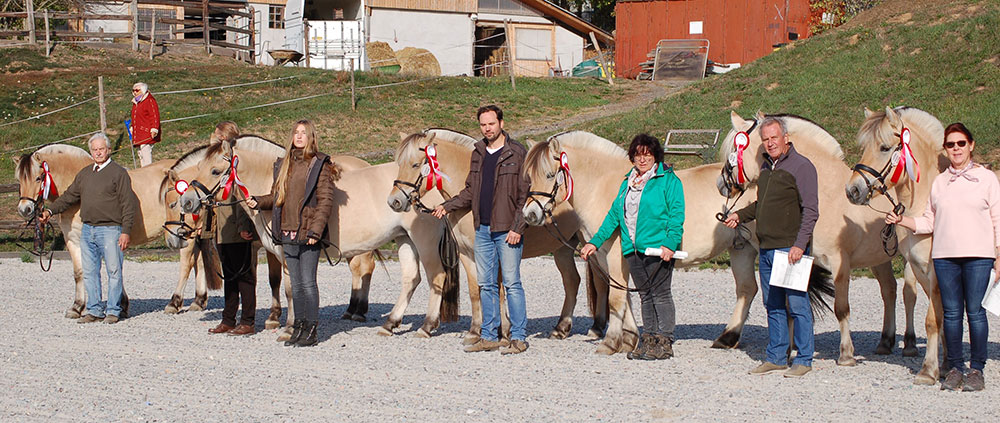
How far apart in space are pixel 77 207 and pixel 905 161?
8100 mm

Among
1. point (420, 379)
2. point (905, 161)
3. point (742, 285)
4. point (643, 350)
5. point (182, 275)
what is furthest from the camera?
point (182, 275)

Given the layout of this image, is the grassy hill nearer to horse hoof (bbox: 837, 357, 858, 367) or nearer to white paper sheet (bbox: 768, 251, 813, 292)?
horse hoof (bbox: 837, 357, 858, 367)

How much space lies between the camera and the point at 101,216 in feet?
32.2

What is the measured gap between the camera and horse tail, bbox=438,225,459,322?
905 centimetres

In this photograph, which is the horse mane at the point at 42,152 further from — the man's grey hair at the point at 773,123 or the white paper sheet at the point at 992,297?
the white paper sheet at the point at 992,297

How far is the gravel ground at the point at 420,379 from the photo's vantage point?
20.0ft

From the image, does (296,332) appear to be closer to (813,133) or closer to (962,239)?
(813,133)

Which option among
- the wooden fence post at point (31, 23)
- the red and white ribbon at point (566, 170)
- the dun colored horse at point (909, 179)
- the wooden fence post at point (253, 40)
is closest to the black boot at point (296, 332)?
the red and white ribbon at point (566, 170)

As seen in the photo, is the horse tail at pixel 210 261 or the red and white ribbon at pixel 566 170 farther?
the horse tail at pixel 210 261

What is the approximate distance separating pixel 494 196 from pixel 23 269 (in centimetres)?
959

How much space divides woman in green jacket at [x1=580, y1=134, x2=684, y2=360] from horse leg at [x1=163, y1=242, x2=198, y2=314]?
17.2 ft

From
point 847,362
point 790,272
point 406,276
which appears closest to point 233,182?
point 406,276

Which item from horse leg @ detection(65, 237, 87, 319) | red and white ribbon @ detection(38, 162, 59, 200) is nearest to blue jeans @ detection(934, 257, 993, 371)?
horse leg @ detection(65, 237, 87, 319)

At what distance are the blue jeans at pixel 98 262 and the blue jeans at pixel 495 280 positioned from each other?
158 inches
